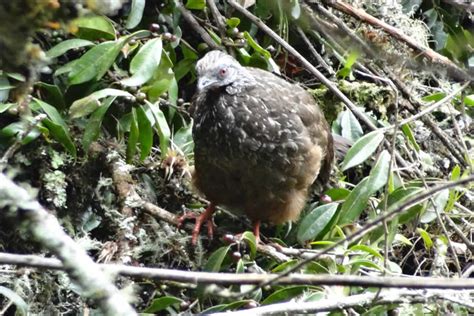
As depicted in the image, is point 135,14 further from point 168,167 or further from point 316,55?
point 316,55

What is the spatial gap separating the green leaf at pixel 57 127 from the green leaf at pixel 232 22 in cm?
98

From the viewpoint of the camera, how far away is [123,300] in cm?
122

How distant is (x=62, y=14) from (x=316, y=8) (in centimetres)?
225

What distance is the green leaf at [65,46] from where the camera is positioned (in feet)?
10.6

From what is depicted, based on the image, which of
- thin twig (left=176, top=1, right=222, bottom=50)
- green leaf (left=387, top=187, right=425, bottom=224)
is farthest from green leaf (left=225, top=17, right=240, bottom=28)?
green leaf (left=387, top=187, right=425, bottom=224)

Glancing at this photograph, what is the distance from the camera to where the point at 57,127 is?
311 centimetres

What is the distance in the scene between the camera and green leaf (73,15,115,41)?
10.9 ft

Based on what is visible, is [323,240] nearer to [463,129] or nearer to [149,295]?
[149,295]

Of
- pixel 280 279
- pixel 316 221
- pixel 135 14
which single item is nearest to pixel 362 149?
pixel 316 221

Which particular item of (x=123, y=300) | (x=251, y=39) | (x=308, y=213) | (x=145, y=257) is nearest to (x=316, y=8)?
(x=251, y=39)

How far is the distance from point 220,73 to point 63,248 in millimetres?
2218

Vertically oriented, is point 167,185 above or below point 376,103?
below

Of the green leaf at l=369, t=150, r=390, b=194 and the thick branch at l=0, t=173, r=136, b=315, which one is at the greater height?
the thick branch at l=0, t=173, r=136, b=315

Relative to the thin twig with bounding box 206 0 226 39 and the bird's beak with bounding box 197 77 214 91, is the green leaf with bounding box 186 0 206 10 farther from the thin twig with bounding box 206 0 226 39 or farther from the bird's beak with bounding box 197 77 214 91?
the bird's beak with bounding box 197 77 214 91
